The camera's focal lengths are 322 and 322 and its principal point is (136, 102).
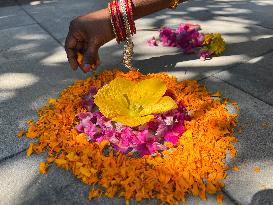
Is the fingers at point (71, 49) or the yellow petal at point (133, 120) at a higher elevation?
the fingers at point (71, 49)

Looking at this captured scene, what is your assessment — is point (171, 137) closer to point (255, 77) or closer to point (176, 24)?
point (255, 77)

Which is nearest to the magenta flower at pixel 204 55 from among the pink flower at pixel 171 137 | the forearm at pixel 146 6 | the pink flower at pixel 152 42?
the pink flower at pixel 152 42

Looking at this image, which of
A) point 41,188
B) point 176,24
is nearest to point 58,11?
point 176,24

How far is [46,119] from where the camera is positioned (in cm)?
246

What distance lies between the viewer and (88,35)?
7.86 feet

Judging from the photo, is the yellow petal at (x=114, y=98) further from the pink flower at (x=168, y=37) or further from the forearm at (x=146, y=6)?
the pink flower at (x=168, y=37)

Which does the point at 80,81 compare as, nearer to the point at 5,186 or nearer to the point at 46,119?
the point at 46,119

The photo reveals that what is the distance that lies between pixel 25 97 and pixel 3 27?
6.97ft

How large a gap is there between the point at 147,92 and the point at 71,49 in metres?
0.66

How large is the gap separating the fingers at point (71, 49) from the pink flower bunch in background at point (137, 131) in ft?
1.29

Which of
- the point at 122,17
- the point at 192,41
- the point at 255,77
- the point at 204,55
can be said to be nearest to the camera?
the point at 122,17

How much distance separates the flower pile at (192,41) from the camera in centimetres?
342

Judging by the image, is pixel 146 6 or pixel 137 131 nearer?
pixel 137 131

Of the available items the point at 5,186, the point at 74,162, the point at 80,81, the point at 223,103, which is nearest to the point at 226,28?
the point at 223,103
